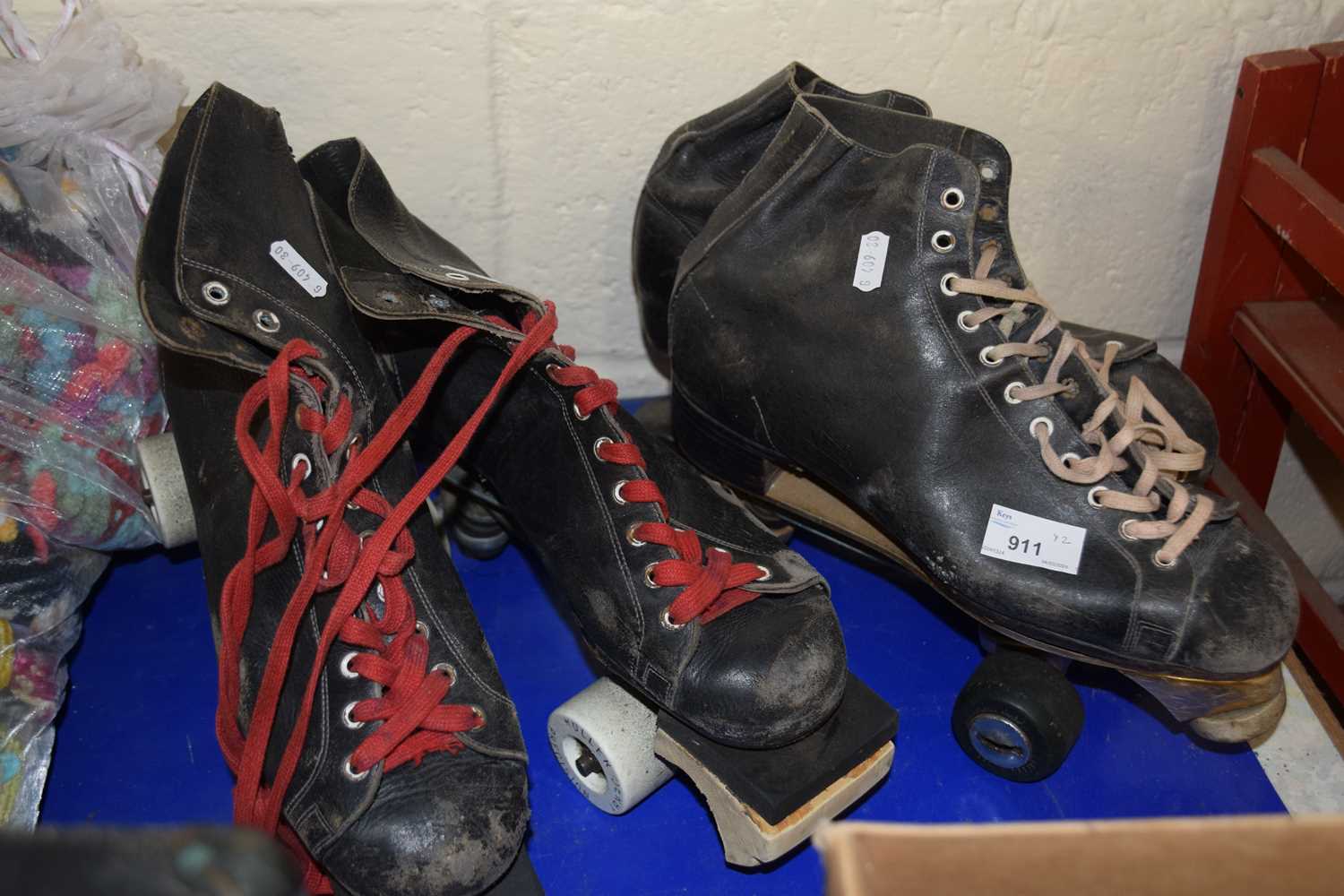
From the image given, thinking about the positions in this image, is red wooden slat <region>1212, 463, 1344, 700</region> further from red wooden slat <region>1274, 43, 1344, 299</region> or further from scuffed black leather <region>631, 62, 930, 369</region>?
scuffed black leather <region>631, 62, 930, 369</region>

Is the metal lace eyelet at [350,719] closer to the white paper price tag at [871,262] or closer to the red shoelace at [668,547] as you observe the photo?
the red shoelace at [668,547]

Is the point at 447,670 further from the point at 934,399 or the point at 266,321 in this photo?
the point at 934,399

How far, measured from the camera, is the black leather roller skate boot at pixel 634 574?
A: 833 mm

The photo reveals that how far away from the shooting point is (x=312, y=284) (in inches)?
35.9

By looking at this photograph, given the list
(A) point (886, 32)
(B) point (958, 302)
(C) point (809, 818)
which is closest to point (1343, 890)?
(C) point (809, 818)

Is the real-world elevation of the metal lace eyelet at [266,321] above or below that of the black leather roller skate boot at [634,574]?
above

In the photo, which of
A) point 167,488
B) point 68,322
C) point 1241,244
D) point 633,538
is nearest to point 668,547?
point 633,538

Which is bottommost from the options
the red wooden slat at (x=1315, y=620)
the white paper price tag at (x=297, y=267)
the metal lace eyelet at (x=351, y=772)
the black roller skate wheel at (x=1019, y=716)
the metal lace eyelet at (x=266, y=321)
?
the red wooden slat at (x=1315, y=620)

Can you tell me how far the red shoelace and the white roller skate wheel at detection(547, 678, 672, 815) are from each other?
3.9 inches

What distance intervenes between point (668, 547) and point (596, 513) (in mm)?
Answer: 70

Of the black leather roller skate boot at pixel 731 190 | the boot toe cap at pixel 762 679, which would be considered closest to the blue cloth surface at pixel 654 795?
the boot toe cap at pixel 762 679

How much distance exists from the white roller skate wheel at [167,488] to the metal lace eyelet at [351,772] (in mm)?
342

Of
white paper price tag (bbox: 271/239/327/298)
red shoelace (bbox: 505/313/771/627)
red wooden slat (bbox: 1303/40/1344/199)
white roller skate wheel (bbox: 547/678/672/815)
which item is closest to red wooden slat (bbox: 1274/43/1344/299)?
red wooden slat (bbox: 1303/40/1344/199)

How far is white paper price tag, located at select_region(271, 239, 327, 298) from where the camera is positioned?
90cm
